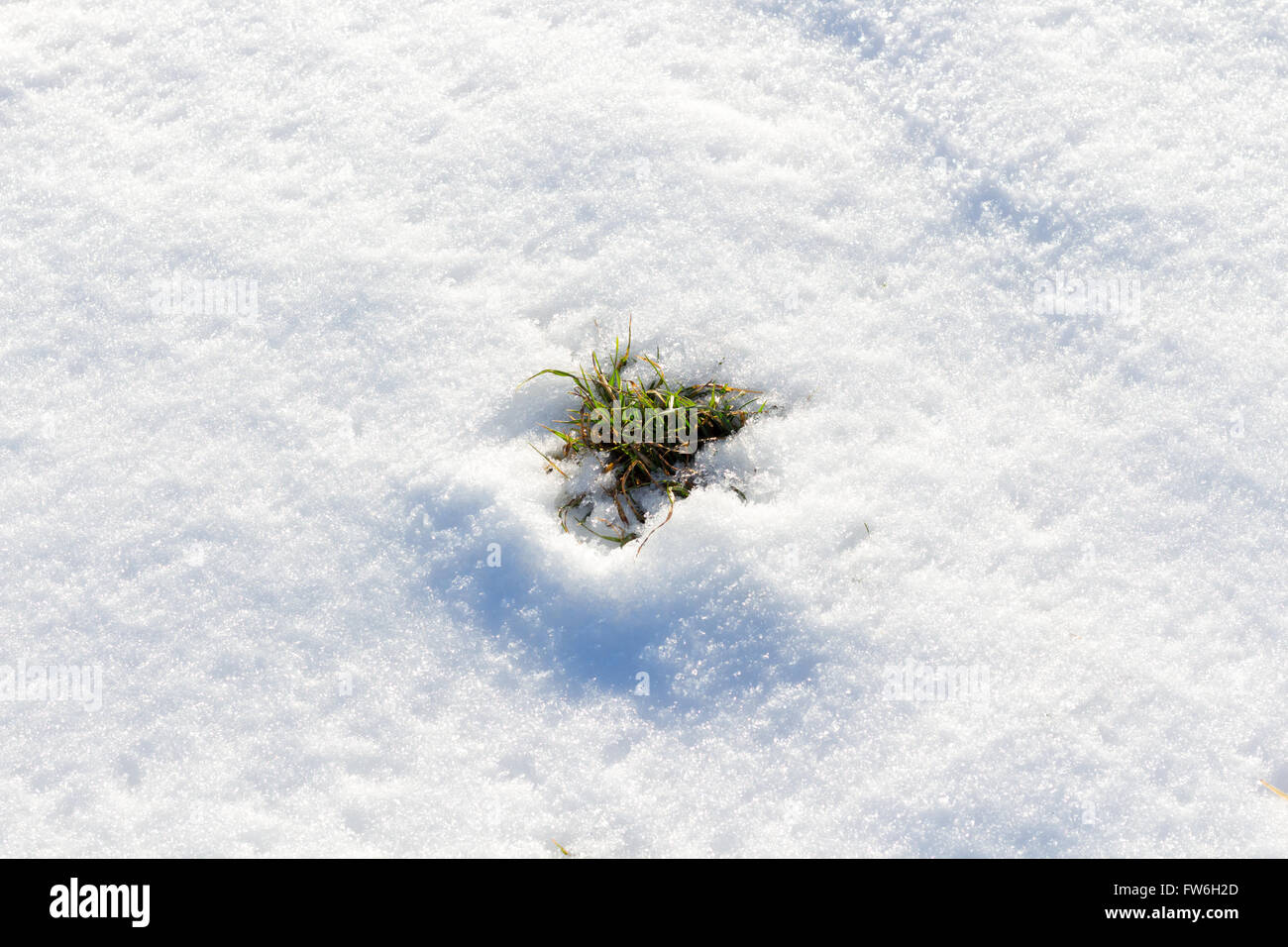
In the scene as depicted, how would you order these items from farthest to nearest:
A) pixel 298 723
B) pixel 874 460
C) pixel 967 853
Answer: pixel 874 460, pixel 298 723, pixel 967 853

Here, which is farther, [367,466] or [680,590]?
[367,466]

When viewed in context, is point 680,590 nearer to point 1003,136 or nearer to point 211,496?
point 211,496

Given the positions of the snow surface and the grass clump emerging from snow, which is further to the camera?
the grass clump emerging from snow

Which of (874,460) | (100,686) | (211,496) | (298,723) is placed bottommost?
(298,723)

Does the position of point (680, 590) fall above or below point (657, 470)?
below

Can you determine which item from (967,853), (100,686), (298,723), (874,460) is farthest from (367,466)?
(967,853)

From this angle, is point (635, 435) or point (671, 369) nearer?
point (635, 435)
